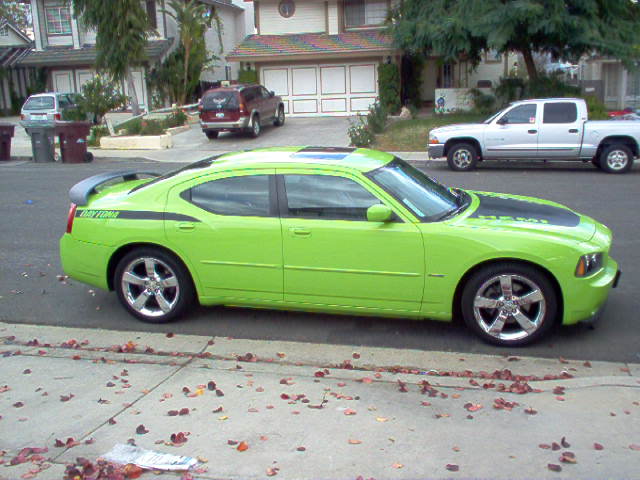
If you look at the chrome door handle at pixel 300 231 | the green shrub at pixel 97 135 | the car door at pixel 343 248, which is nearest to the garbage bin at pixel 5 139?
the green shrub at pixel 97 135

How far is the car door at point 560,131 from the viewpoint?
1606cm

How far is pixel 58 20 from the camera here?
34625mm

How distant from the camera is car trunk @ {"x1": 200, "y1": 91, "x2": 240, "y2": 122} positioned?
23.7m

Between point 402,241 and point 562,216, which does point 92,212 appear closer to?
point 402,241

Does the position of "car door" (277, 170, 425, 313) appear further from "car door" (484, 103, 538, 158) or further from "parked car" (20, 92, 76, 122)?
"parked car" (20, 92, 76, 122)

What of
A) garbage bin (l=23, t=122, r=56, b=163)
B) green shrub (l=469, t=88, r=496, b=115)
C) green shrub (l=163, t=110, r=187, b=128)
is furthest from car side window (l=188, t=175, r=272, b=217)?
green shrub (l=163, t=110, r=187, b=128)

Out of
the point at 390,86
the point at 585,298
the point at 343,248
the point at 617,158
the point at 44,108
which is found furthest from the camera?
the point at 390,86

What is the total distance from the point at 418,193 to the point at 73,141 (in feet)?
54.6

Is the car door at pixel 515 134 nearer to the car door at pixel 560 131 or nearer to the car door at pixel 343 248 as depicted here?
the car door at pixel 560 131

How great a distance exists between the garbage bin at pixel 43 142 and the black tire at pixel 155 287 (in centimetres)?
1592

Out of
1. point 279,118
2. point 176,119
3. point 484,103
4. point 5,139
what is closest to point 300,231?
point 5,139

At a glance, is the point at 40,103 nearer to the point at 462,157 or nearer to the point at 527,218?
the point at 462,157

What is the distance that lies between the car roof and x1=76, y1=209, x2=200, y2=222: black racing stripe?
553 millimetres

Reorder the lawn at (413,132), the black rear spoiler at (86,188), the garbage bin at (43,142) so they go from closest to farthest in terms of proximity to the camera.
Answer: the black rear spoiler at (86,188)
the garbage bin at (43,142)
the lawn at (413,132)
